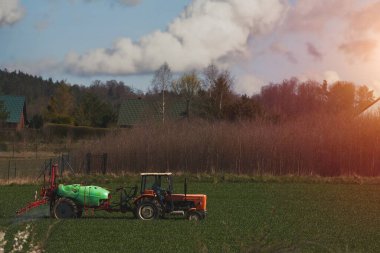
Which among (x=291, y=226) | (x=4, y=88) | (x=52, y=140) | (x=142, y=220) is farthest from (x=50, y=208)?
(x=4, y=88)

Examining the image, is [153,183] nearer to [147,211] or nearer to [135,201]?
[135,201]

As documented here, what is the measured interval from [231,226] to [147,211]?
9.68ft

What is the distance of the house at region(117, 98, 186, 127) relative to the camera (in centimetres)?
7354

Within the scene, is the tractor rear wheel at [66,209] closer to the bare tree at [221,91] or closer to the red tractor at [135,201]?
the red tractor at [135,201]

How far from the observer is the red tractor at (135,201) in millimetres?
19172

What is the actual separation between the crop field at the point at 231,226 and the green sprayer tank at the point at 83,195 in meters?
0.57

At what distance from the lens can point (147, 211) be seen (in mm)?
19094

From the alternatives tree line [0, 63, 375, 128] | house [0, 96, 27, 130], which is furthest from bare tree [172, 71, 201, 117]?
house [0, 96, 27, 130]

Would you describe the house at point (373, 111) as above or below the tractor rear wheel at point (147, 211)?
above

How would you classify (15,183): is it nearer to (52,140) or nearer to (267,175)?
(267,175)

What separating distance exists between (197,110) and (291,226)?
52.1 m

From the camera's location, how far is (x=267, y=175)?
38.8 m

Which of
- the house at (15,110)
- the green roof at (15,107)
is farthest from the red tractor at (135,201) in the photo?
the green roof at (15,107)

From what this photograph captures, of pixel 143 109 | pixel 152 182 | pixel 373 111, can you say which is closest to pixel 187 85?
pixel 143 109
